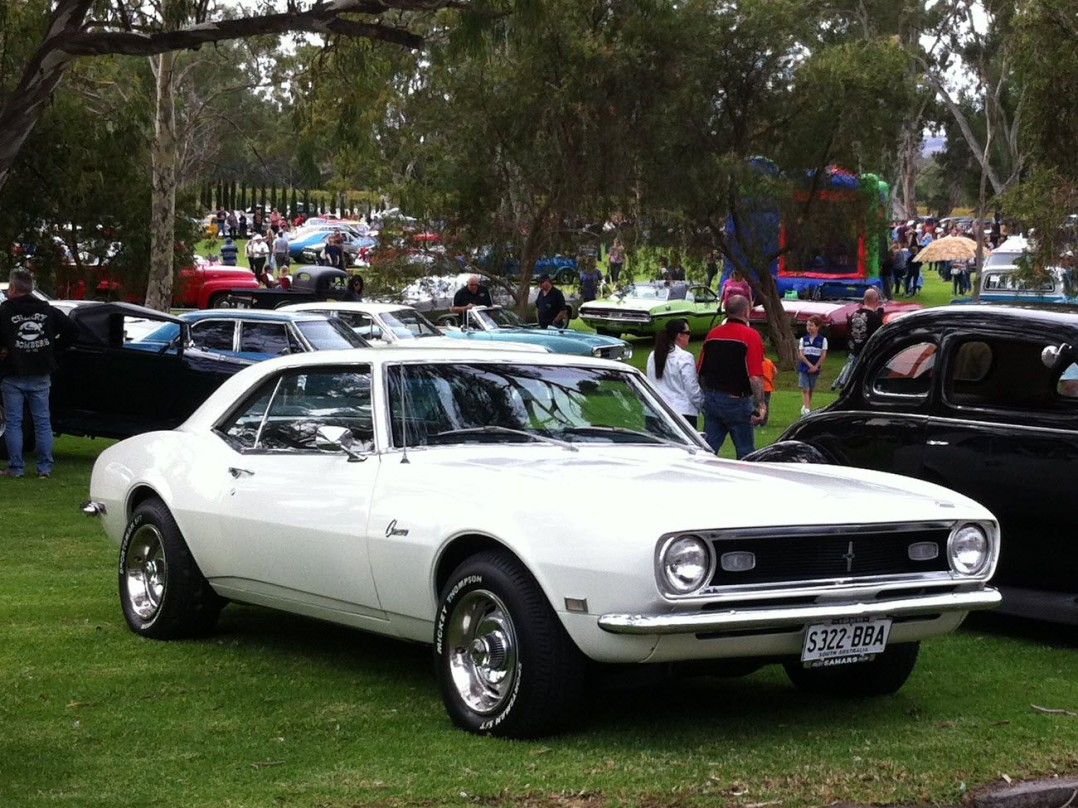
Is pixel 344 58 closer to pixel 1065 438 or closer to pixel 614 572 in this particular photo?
pixel 1065 438

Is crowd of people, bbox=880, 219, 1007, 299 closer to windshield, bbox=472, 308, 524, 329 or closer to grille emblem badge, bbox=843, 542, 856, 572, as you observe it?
windshield, bbox=472, 308, 524, 329

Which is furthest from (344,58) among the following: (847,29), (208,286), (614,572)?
(847,29)

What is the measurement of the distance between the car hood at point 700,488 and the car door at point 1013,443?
69.6 inches

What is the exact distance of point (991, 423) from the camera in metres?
9.07

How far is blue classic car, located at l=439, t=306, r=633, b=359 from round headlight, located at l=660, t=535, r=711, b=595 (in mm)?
18581

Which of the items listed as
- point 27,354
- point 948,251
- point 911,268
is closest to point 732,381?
point 27,354

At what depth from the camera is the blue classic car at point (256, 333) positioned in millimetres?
18859

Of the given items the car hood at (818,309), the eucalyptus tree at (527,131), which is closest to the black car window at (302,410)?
the eucalyptus tree at (527,131)

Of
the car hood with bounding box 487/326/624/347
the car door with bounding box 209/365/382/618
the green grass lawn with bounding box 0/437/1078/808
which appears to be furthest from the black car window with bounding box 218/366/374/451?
the car hood with bounding box 487/326/624/347

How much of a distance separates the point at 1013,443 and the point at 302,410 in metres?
3.81

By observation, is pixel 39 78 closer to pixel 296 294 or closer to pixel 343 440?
pixel 343 440

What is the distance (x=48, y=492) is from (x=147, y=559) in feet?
24.2

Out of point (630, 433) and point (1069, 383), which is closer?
point (630, 433)

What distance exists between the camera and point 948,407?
30.6 feet
